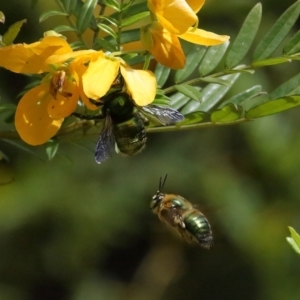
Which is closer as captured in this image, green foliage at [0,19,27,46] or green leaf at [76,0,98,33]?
green foliage at [0,19,27,46]

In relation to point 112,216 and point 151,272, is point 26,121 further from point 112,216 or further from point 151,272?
point 151,272

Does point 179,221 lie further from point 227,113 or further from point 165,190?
point 165,190

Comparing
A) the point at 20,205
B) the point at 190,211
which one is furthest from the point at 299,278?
the point at 190,211

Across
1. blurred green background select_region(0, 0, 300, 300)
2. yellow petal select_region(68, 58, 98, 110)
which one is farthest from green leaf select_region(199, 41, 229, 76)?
blurred green background select_region(0, 0, 300, 300)

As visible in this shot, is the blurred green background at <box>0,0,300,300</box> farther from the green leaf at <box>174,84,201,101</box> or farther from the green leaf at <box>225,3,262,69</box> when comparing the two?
the green leaf at <box>174,84,201,101</box>

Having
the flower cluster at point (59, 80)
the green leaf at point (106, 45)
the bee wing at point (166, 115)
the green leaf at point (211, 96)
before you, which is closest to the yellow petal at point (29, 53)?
the flower cluster at point (59, 80)

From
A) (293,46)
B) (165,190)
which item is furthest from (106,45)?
(165,190)

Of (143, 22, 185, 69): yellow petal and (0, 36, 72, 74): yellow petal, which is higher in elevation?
(143, 22, 185, 69): yellow petal

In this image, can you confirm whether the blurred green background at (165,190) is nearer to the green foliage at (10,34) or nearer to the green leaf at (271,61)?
the green leaf at (271,61)
